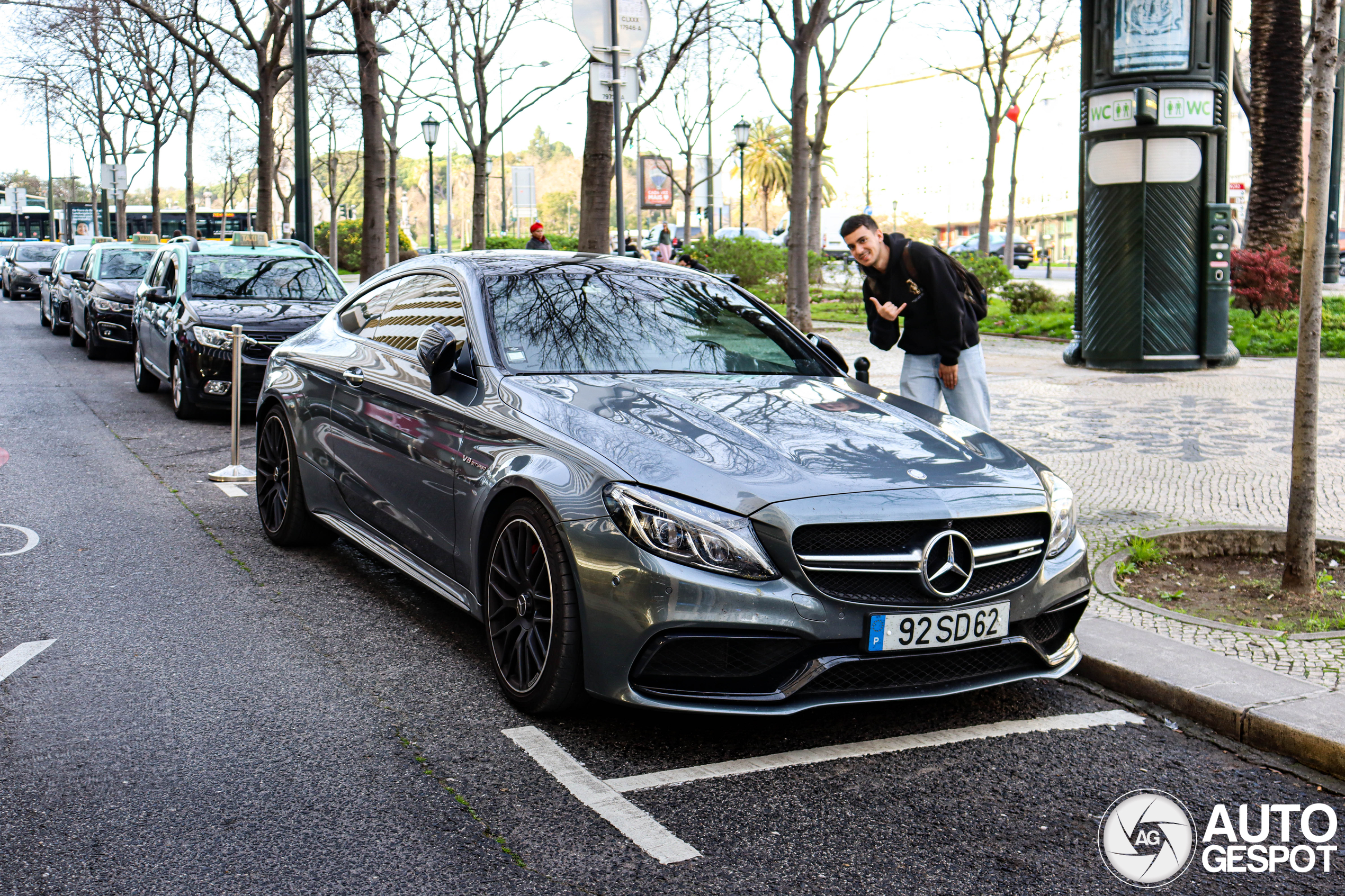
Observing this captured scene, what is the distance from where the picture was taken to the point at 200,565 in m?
6.31

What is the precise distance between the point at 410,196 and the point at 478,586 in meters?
153

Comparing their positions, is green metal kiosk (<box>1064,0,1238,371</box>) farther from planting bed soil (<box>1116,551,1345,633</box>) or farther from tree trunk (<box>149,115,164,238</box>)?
tree trunk (<box>149,115,164,238</box>)

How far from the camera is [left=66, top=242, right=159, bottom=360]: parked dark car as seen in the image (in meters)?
17.7

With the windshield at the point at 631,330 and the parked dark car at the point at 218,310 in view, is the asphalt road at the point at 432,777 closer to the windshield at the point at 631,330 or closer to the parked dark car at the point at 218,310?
the windshield at the point at 631,330

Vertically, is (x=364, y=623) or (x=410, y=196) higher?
(x=410, y=196)

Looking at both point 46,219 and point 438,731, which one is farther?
point 46,219

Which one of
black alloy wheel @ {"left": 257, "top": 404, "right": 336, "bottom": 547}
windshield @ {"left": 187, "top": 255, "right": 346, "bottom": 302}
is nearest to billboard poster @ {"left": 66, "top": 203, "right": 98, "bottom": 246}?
windshield @ {"left": 187, "top": 255, "right": 346, "bottom": 302}

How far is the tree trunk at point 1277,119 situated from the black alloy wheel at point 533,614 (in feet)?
54.9

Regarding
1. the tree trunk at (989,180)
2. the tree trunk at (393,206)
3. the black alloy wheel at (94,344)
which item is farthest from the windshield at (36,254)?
the tree trunk at (989,180)

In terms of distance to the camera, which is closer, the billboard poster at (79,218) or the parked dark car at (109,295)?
the parked dark car at (109,295)

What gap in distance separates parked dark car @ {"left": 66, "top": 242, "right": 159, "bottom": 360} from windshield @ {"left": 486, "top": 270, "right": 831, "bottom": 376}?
1346cm

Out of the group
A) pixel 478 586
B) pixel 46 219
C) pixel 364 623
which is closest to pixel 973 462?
pixel 478 586

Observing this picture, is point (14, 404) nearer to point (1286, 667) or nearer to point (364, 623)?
point (364, 623)

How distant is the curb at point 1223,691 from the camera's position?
3969 mm
